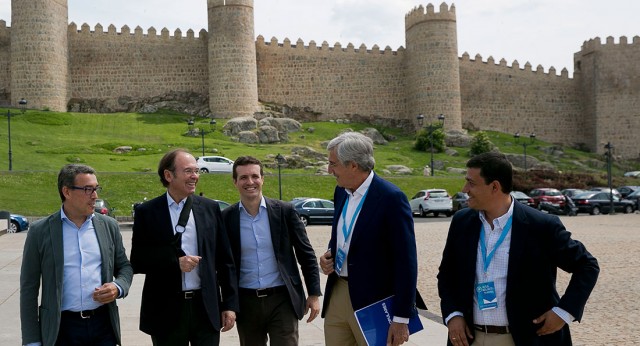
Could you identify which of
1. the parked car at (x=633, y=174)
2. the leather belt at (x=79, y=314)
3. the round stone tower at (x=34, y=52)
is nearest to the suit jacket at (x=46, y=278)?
the leather belt at (x=79, y=314)

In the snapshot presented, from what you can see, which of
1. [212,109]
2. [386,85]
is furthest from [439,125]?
[212,109]

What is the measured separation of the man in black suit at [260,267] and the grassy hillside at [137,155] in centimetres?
2159

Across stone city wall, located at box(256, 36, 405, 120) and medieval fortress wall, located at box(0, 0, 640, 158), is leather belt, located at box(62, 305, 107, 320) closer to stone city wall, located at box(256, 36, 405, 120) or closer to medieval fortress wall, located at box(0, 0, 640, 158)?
medieval fortress wall, located at box(0, 0, 640, 158)

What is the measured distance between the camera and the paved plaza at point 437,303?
6.73 m

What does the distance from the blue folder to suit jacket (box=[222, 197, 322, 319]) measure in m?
0.73

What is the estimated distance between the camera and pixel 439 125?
161 ft

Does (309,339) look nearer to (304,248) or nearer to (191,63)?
(304,248)

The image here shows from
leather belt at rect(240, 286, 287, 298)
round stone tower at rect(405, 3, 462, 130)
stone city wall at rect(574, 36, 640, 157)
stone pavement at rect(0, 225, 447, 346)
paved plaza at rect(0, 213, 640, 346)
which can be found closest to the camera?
leather belt at rect(240, 286, 287, 298)

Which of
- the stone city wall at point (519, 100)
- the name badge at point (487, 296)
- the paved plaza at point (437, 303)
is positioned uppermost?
the stone city wall at point (519, 100)

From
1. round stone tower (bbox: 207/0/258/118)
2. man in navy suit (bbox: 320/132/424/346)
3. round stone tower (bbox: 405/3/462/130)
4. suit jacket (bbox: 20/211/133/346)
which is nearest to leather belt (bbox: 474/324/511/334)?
man in navy suit (bbox: 320/132/424/346)

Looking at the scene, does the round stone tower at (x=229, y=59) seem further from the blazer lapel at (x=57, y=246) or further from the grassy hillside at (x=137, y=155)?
the blazer lapel at (x=57, y=246)

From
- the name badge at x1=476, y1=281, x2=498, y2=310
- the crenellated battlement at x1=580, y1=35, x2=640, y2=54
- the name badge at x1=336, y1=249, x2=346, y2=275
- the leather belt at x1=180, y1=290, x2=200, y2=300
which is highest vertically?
the crenellated battlement at x1=580, y1=35, x2=640, y2=54

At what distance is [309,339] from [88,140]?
36.2 metres

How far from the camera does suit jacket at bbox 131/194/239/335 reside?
4.53 metres
